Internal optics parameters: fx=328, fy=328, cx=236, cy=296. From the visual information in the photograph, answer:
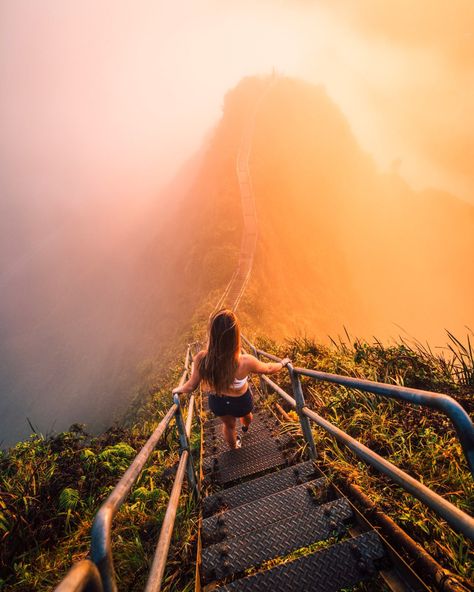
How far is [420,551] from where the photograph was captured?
1971 mm

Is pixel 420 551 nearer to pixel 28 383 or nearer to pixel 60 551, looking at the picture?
pixel 60 551

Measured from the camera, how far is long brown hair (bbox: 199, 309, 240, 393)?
3.50 m

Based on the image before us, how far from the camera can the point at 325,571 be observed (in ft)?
6.48

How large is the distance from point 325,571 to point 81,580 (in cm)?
176

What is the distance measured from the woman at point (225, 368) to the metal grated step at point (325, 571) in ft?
5.34

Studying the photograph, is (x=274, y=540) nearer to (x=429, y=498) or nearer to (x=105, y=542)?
(x=429, y=498)

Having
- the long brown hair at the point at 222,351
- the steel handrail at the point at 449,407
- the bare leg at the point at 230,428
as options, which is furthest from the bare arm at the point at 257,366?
the steel handrail at the point at 449,407

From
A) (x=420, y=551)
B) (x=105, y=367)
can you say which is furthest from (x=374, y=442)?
(x=105, y=367)

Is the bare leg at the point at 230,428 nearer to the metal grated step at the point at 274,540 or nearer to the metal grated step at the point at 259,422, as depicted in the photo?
the metal grated step at the point at 259,422

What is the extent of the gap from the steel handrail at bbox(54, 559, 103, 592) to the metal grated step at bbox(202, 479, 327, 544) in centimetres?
189

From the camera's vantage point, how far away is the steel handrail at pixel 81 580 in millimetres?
796

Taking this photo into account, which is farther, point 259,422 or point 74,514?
point 259,422

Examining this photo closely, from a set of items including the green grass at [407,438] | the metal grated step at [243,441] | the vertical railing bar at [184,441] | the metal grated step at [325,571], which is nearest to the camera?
the metal grated step at [325,571]

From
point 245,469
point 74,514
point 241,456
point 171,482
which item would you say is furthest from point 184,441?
point 74,514
